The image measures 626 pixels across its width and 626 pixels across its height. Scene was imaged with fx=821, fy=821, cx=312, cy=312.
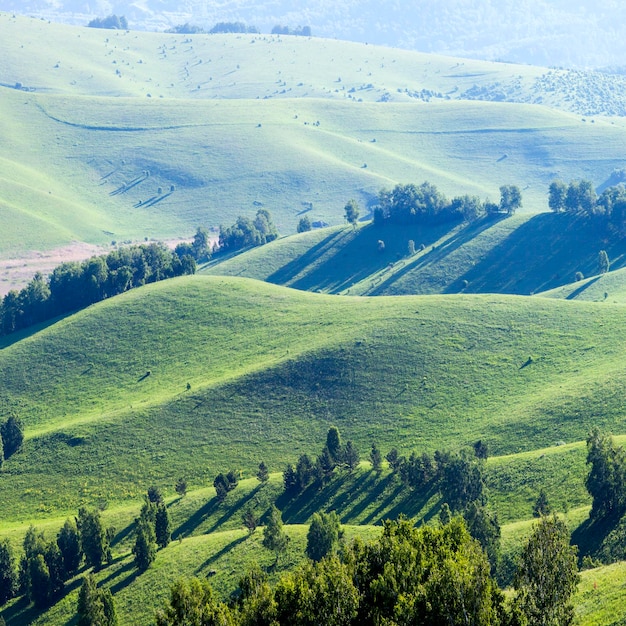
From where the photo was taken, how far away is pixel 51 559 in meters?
91.1

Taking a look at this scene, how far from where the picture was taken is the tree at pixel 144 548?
90000 mm

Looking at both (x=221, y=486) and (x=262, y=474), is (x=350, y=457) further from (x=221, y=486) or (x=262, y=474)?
(x=221, y=486)

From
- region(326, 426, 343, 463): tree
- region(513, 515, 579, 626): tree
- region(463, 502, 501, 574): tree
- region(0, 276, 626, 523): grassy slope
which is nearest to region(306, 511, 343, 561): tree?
region(463, 502, 501, 574): tree

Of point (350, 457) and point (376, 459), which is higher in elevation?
point (350, 457)

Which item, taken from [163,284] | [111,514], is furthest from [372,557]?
[163,284]

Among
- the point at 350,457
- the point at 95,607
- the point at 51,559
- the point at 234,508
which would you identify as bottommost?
the point at 234,508

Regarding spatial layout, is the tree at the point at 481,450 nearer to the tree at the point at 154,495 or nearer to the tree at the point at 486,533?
the tree at the point at 486,533

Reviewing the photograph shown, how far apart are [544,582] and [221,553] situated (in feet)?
163

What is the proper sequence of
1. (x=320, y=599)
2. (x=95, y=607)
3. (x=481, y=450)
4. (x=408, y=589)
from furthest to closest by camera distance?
(x=481, y=450), (x=95, y=607), (x=320, y=599), (x=408, y=589)

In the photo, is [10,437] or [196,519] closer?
[196,519]

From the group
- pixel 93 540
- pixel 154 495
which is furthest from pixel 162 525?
pixel 154 495

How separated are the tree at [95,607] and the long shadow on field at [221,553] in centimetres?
1207

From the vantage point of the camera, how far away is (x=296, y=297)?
180 metres

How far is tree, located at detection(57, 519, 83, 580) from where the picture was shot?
9450cm
